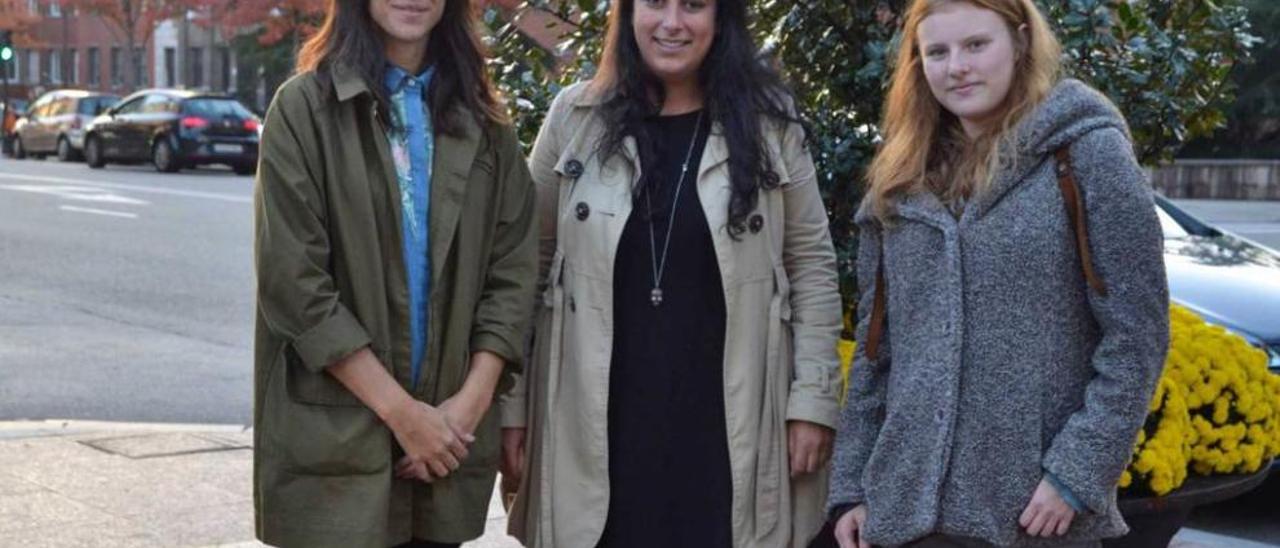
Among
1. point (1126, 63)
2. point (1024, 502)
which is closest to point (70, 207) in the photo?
point (1126, 63)

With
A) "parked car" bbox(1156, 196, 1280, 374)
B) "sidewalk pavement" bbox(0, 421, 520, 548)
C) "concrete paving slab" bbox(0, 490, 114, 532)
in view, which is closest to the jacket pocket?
"sidewalk pavement" bbox(0, 421, 520, 548)

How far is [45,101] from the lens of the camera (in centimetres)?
3934

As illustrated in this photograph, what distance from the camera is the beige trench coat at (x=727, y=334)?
353cm

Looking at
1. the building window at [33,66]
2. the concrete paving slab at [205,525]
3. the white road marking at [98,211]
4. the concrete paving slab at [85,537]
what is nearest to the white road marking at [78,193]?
the white road marking at [98,211]

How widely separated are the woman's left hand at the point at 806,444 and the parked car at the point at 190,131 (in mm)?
27853

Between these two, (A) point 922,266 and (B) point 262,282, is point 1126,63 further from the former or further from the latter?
(B) point 262,282

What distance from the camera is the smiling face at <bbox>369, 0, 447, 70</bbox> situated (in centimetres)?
331

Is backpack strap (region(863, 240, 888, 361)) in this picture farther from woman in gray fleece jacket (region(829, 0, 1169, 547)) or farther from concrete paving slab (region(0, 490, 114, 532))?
concrete paving slab (region(0, 490, 114, 532))

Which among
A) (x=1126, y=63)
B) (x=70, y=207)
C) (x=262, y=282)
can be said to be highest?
(x=1126, y=63)

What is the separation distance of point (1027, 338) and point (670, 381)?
816 mm

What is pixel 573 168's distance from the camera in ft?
11.8

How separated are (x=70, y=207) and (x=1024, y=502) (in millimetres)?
20465

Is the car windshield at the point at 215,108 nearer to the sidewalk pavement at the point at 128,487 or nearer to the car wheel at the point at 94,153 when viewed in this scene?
the car wheel at the point at 94,153

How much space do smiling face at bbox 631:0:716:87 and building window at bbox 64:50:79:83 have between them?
71529 mm
